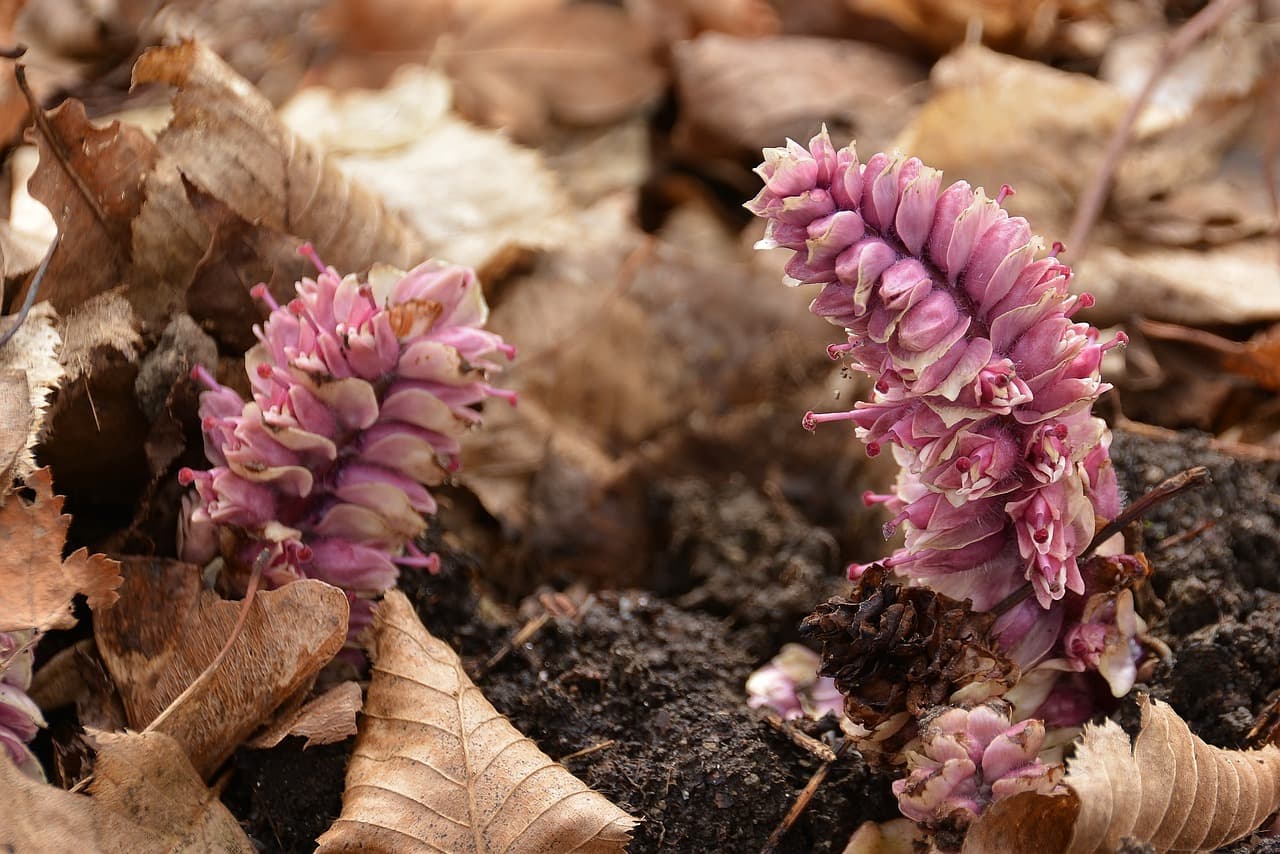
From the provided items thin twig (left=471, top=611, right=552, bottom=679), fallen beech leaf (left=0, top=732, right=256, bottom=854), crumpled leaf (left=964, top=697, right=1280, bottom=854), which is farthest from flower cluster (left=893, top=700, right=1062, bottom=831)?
fallen beech leaf (left=0, top=732, right=256, bottom=854)

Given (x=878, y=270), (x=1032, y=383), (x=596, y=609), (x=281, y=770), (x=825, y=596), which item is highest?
(x=878, y=270)

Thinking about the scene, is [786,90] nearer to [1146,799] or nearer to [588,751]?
[588,751]

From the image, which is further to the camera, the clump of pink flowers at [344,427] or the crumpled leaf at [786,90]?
the crumpled leaf at [786,90]

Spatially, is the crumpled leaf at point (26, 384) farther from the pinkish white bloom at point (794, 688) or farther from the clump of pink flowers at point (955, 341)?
the pinkish white bloom at point (794, 688)

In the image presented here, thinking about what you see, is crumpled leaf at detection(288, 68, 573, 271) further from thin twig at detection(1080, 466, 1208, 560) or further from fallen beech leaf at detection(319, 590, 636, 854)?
thin twig at detection(1080, 466, 1208, 560)

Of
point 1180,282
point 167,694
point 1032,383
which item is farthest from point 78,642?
point 1180,282

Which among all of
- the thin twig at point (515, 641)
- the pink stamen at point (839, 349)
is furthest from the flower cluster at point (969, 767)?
the thin twig at point (515, 641)

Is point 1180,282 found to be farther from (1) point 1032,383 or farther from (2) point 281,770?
(2) point 281,770
